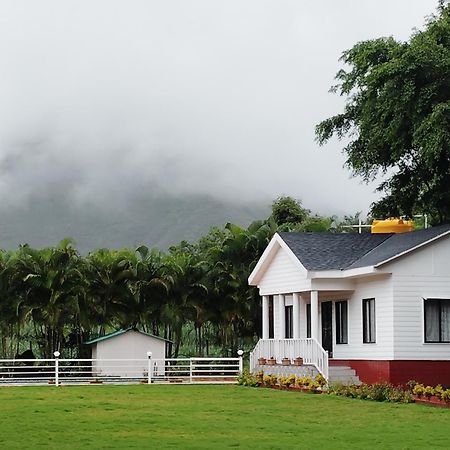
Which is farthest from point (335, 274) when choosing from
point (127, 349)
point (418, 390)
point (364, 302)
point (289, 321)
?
point (127, 349)

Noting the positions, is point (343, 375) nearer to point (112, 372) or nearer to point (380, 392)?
point (380, 392)

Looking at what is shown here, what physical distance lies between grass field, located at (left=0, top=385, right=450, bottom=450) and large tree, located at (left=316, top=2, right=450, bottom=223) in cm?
889

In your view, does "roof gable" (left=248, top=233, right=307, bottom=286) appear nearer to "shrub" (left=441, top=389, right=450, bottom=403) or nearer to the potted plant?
the potted plant

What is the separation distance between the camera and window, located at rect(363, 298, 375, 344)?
30203 mm

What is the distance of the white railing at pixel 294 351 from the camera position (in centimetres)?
3034

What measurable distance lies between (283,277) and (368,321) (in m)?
4.01

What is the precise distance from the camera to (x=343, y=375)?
30.8 meters

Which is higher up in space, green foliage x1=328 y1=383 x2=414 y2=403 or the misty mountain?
the misty mountain

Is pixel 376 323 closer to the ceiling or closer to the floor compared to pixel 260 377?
closer to the ceiling

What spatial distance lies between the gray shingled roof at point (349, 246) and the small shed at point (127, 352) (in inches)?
282

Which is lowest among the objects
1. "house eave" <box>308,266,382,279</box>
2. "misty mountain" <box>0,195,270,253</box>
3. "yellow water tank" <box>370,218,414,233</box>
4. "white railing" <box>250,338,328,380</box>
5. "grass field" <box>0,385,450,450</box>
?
"grass field" <box>0,385,450,450</box>

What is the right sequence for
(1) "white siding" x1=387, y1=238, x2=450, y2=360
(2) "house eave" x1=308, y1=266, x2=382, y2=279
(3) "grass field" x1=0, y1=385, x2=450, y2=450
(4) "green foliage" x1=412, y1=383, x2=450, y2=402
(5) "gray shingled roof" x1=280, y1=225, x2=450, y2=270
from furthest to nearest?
Answer: (2) "house eave" x1=308, y1=266, x2=382, y2=279, (5) "gray shingled roof" x1=280, y1=225, x2=450, y2=270, (1) "white siding" x1=387, y1=238, x2=450, y2=360, (4) "green foliage" x1=412, y1=383, x2=450, y2=402, (3) "grass field" x1=0, y1=385, x2=450, y2=450

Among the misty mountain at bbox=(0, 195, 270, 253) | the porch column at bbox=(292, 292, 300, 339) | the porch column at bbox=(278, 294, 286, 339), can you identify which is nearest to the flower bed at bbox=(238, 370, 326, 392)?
the porch column at bbox=(292, 292, 300, 339)

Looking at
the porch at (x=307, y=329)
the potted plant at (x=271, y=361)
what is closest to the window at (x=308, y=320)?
the porch at (x=307, y=329)
